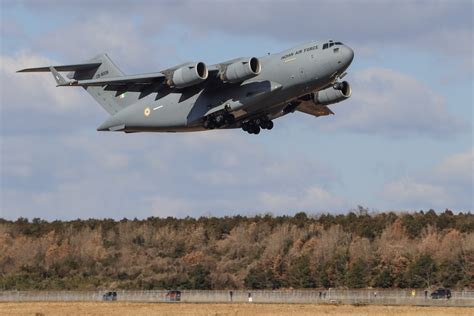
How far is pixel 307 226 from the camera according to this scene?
Answer: 91.9m

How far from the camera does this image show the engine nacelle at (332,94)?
177 feet

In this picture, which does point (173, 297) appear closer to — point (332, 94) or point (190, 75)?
point (332, 94)

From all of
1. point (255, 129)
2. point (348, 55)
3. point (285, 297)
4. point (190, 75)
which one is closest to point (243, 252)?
point (285, 297)

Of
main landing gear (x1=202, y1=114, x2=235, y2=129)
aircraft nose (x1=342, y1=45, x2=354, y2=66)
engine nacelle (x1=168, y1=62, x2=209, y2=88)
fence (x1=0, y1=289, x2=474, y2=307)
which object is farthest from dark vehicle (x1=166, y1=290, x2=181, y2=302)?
aircraft nose (x1=342, y1=45, x2=354, y2=66)

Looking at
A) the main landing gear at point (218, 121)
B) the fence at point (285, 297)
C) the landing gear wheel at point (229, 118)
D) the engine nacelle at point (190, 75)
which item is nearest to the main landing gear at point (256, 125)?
the landing gear wheel at point (229, 118)

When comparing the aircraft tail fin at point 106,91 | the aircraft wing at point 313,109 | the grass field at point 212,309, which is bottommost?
the grass field at point 212,309

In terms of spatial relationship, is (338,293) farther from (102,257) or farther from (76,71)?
(102,257)

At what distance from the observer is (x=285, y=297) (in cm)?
6253

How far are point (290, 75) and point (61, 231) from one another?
4806cm

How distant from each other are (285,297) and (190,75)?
16242mm

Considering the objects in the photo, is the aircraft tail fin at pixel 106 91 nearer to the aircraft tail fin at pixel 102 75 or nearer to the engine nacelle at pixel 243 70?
the aircraft tail fin at pixel 102 75

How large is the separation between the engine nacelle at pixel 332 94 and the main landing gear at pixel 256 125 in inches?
88.7

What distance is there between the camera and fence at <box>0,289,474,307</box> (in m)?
59.1

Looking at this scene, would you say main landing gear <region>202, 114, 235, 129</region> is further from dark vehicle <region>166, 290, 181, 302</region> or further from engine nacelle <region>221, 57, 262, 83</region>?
dark vehicle <region>166, 290, 181, 302</region>
